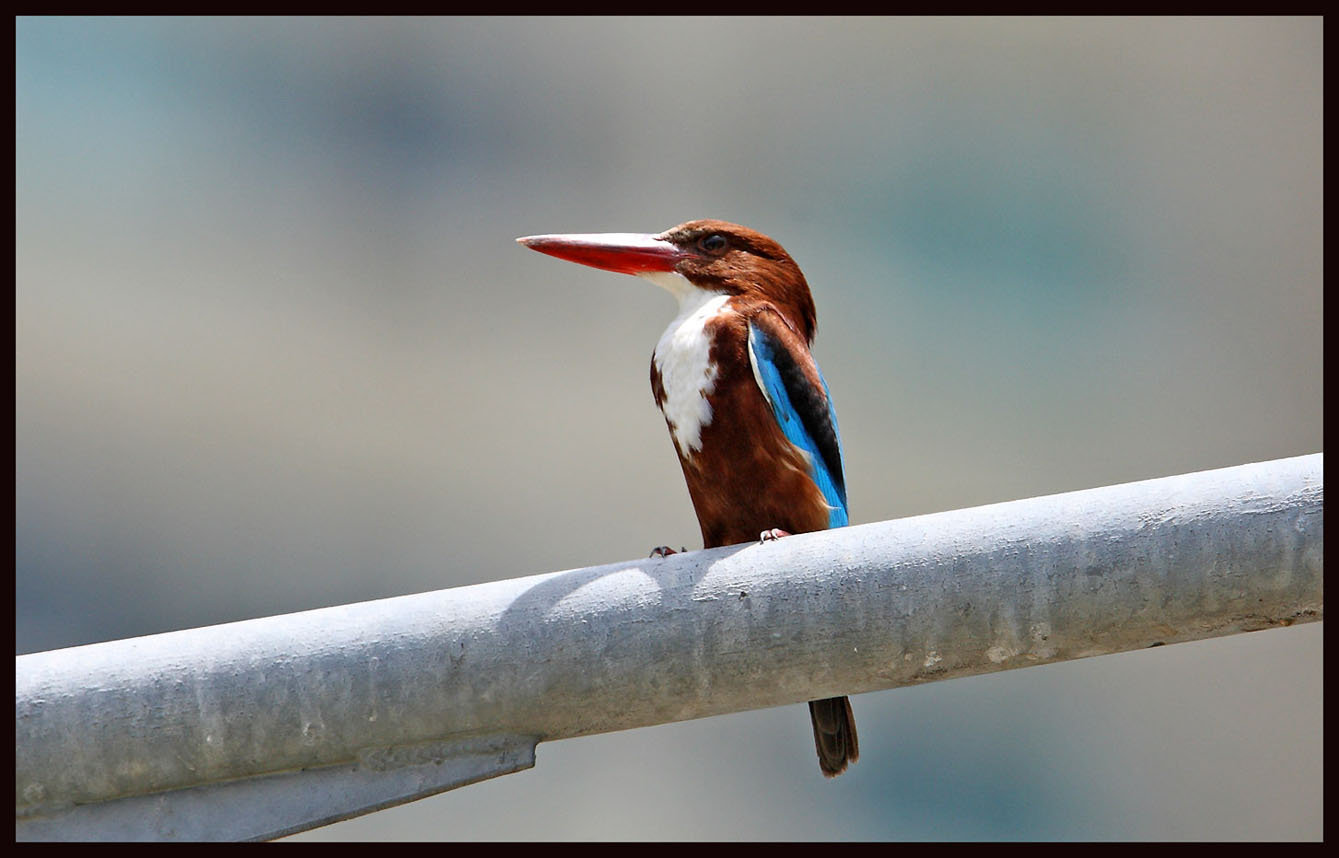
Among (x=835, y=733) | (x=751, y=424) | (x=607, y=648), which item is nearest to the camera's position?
(x=607, y=648)

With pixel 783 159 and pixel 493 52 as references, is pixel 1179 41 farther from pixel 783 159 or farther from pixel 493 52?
pixel 493 52

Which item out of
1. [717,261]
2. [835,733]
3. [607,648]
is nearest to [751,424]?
[717,261]

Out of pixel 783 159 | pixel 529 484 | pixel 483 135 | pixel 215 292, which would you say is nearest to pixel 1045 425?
pixel 783 159

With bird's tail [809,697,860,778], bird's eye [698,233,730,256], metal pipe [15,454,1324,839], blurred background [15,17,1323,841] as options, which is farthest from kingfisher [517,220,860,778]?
blurred background [15,17,1323,841]

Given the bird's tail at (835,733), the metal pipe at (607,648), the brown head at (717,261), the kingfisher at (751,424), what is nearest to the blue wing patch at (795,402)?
the kingfisher at (751,424)

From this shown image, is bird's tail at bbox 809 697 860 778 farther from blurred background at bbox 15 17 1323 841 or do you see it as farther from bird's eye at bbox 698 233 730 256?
blurred background at bbox 15 17 1323 841

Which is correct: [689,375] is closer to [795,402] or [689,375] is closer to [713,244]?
[795,402]

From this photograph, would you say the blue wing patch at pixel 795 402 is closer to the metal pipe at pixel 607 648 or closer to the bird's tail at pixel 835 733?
the bird's tail at pixel 835 733
